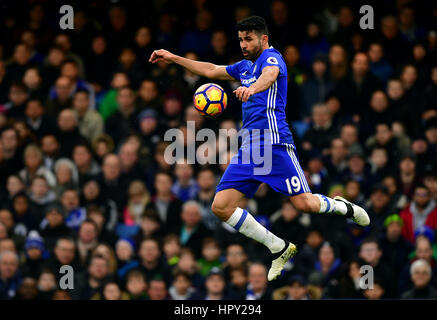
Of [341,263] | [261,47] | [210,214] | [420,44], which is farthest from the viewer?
[420,44]

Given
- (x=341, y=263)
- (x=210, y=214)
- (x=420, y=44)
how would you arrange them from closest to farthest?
(x=341, y=263)
(x=210, y=214)
(x=420, y=44)

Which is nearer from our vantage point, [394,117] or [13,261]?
[13,261]

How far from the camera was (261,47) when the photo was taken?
8016mm

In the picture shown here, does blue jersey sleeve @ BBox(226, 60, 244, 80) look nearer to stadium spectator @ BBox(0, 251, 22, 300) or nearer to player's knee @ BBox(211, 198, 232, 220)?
player's knee @ BBox(211, 198, 232, 220)

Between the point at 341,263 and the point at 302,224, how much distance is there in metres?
0.73

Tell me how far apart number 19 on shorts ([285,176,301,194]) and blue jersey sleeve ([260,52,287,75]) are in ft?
3.20

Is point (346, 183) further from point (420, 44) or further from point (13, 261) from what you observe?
point (13, 261)

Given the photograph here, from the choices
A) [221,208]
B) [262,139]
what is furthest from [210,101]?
[221,208]

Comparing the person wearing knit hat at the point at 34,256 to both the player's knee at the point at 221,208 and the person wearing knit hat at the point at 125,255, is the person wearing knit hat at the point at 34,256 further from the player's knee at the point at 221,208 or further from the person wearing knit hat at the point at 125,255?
the player's knee at the point at 221,208

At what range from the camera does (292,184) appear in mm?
8070

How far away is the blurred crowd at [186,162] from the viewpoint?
1055 centimetres

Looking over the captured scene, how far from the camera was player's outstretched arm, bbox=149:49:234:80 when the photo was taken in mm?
8484

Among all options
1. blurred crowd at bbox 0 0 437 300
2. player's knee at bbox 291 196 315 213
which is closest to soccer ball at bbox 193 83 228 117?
player's knee at bbox 291 196 315 213
